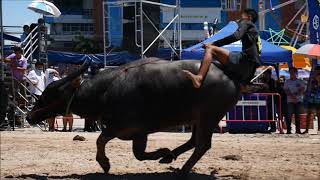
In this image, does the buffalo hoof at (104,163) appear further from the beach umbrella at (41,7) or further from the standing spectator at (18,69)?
the beach umbrella at (41,7)

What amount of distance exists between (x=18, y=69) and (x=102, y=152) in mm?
9342

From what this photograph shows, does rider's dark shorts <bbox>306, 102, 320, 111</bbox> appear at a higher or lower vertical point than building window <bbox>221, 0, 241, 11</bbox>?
lower

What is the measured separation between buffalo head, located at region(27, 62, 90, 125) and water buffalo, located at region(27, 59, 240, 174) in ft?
1.12

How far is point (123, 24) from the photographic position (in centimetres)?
1817

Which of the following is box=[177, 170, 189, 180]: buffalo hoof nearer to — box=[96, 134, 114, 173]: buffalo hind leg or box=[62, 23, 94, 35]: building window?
box=[96, 134, 114, 173]: buffalo hind leg

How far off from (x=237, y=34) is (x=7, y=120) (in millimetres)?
10019

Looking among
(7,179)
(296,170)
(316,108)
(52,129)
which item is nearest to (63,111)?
(7,179)

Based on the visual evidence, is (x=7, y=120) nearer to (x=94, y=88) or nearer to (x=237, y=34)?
(x=94, y=88)

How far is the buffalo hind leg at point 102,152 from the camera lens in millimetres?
7297

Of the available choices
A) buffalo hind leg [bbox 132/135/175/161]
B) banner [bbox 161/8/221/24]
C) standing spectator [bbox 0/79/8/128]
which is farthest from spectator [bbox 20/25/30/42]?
banner [bbox 161/8/221/24]

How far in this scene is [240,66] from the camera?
7.41m

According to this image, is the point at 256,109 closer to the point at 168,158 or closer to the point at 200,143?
the point at 168,158

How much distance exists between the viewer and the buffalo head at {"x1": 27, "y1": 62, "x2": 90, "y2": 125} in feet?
25.5

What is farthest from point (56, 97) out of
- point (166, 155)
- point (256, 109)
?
point (256, 109)
